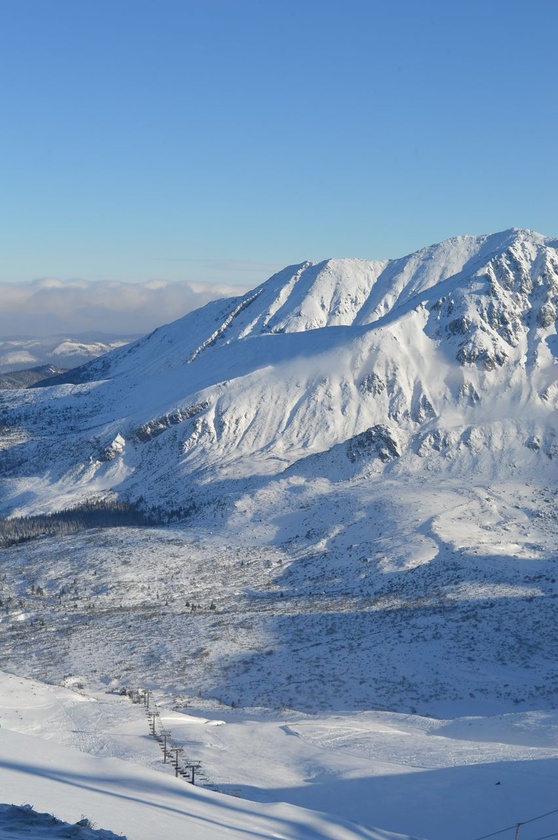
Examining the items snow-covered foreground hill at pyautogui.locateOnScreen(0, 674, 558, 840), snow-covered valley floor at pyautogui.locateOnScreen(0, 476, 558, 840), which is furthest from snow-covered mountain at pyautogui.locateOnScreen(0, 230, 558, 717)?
snow-covered foreground hill at pyautogui.locateOnScreen(0, 674, 558, 840)

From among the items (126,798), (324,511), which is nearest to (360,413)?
(324,511)

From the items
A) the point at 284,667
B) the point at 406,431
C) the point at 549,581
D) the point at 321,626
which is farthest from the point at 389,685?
the point at 406,431

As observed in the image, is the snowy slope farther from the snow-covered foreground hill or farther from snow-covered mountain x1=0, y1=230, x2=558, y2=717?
snow-covered mountain x1=0, y1=230, x2=558, y2=717

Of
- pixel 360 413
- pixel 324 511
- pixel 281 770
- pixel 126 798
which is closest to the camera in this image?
pixel 126 798

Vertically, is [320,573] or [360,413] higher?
[360,413]

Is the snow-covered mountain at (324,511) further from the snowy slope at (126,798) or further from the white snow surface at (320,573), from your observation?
the snowy slope at (126,798)

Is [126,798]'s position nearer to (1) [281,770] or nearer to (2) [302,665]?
(1) [281,770]
